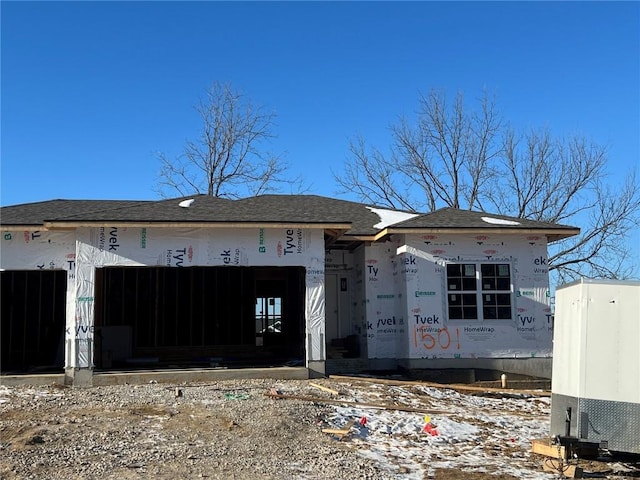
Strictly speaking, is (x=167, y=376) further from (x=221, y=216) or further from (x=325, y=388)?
(x=221, y=216)

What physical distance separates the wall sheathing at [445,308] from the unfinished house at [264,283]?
33 mm

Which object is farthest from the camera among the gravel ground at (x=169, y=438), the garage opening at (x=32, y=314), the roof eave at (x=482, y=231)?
the garage opening at (x=32, y=314)

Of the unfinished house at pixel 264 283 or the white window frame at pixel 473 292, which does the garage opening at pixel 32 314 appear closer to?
the unfinished house at pixel 264 283

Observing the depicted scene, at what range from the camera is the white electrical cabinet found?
7715 mm

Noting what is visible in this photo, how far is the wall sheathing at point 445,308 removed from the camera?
15.4m

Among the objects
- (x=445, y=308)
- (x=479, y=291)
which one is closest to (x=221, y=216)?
(x=445, y=308)

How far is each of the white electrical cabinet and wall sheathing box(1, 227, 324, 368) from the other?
7.26m

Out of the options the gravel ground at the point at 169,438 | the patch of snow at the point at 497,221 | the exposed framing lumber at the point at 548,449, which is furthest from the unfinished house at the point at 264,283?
the exposed framing lumber at the point at 548,449

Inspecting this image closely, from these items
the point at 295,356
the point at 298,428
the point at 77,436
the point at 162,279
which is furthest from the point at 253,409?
the point at 162,279

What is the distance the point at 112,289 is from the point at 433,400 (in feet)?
35.9

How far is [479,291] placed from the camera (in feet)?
51.3

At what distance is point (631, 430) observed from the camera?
7.70 m

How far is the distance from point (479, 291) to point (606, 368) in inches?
309

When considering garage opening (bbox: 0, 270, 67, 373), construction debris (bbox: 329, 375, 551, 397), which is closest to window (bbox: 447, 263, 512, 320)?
construction debris (bbox: 329, 375, 551, 397)
